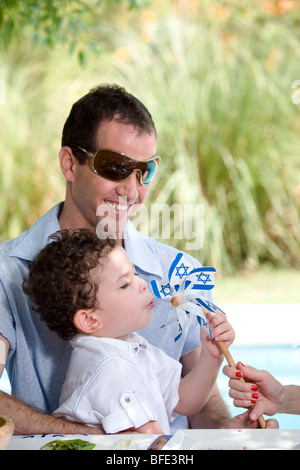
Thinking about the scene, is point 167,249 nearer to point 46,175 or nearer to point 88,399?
point 88,399

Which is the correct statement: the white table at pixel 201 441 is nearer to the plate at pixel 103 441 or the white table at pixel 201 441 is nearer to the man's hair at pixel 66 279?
the plate at pixel 103 441

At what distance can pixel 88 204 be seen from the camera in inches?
108

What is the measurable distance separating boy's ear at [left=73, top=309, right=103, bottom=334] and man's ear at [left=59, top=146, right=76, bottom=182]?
798 millimetres

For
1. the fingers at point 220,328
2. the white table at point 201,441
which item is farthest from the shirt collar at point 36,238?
the white table at point 201,441

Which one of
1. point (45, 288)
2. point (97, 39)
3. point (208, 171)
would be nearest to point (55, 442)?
point (45, 288)

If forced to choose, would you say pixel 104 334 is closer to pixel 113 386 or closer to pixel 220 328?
pixel 113 386

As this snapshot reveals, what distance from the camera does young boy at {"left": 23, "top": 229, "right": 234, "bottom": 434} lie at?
206cm

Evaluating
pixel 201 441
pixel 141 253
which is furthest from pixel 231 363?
pixel 141 253

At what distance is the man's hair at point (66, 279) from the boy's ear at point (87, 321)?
23mm

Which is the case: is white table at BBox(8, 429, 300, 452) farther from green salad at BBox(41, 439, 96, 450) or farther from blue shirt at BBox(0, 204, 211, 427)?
blue shirt at BBox(0, 204, 211, 427)

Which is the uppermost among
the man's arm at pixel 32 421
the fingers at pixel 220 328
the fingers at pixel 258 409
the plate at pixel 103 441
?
the fingers at pixel 220 328

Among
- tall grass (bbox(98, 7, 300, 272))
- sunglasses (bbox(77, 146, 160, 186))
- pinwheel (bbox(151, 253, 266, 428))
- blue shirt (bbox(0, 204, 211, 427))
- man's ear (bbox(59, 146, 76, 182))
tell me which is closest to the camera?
pinwheel (bbox(151, 253, 266, 428))

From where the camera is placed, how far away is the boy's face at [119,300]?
220 centimetres

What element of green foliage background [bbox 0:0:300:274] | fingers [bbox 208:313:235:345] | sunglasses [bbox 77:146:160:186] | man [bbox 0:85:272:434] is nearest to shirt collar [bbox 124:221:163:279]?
man [bbox 0:85:272:434]
